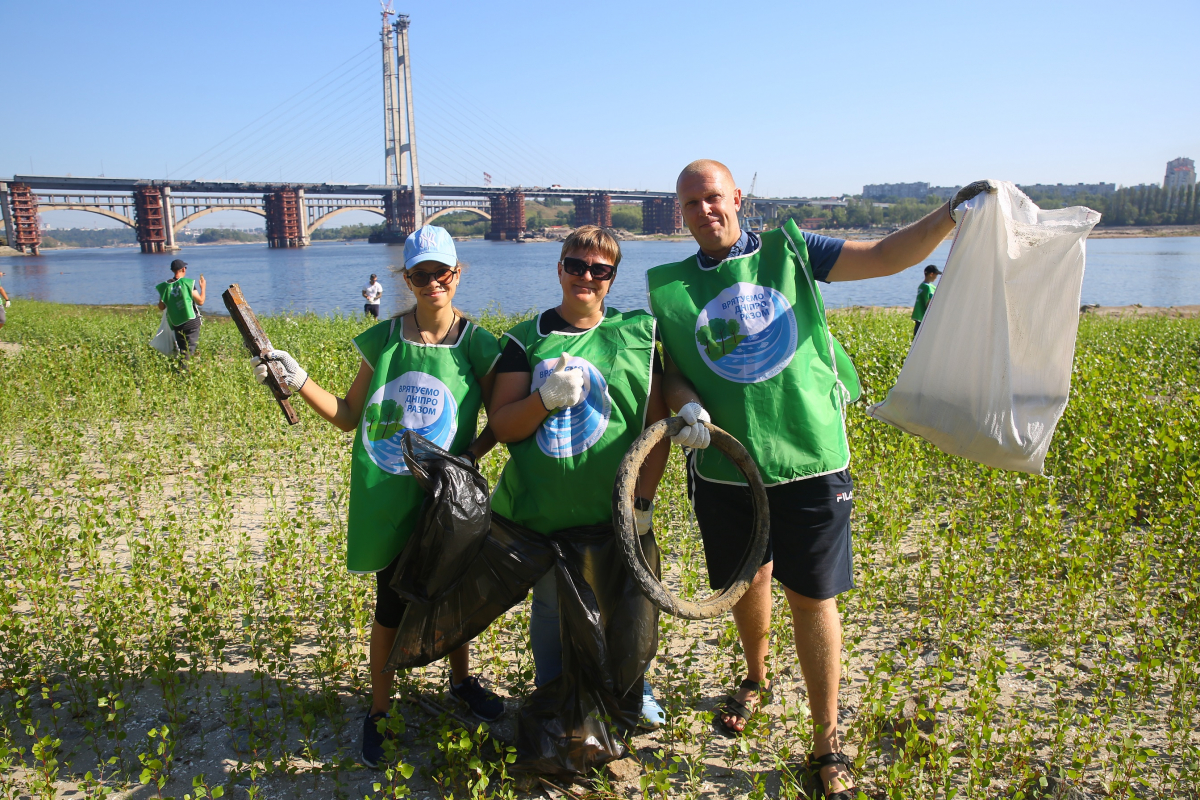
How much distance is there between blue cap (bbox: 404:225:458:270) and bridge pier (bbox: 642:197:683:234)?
83.5 m

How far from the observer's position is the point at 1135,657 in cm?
320

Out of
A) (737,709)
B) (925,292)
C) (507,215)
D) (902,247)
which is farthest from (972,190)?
(507,215)

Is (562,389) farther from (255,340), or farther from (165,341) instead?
(165,341)

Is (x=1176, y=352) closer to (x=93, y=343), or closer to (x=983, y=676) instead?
(x=983, y=676)

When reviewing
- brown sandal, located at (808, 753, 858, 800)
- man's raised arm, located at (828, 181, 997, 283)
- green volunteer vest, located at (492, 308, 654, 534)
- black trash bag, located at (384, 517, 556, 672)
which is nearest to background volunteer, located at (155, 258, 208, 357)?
black trash bag, located at (384, 517, 556, 672)

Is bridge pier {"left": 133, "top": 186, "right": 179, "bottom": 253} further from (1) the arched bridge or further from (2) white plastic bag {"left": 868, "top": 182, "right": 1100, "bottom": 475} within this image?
(2) white plastic bag {"left": 868, "top": 182, "right": 1100, "bottom": 475}

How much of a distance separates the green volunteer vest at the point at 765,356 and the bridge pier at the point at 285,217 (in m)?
87.6

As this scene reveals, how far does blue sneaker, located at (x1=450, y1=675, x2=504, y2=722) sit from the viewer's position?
2882 millimetres

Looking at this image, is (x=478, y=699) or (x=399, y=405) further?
(x=478, y=699)

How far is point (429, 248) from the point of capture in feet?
8.55

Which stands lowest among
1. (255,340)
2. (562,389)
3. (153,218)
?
(562,389)

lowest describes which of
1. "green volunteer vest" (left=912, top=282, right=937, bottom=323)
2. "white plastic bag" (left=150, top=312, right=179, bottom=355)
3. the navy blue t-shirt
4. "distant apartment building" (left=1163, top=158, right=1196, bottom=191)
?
"white plastic bag" (left=150, top=312, right=179, bottom=355)

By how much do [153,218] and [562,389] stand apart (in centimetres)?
9278

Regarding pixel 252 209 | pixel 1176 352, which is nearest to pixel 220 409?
pixel 1176 352
